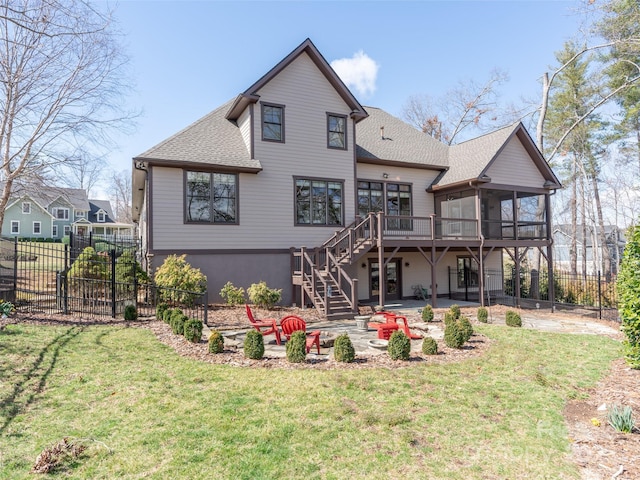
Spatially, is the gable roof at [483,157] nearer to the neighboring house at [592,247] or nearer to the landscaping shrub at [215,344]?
the neighboring house at [592,247]

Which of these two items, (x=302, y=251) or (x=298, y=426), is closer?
(x=298, y=426)

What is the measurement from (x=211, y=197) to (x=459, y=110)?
1132 inches

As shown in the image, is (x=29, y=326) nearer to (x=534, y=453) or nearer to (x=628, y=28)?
(x=534, y=453)

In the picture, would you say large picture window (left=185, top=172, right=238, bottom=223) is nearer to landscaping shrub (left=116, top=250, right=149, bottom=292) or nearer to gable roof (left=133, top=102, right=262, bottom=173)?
gable roof (left=133, top=102, right=262, bottom=173)

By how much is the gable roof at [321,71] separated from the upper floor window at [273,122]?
63 centimetres

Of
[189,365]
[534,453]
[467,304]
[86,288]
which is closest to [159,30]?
[86,288]

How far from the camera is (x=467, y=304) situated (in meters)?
16.1

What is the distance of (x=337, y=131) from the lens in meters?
15.8

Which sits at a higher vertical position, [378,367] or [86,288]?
[86,288]

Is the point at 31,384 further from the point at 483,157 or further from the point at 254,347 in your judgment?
the point at 483,157

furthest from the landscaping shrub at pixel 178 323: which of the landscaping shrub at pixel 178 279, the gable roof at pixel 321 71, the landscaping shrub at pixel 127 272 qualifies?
the gable roof at pixel 321 71

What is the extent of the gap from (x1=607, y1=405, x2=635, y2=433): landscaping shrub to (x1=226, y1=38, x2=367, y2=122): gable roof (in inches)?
536

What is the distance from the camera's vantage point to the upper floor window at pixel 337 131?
51.4 ft

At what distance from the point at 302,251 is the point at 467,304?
7.77 metres
